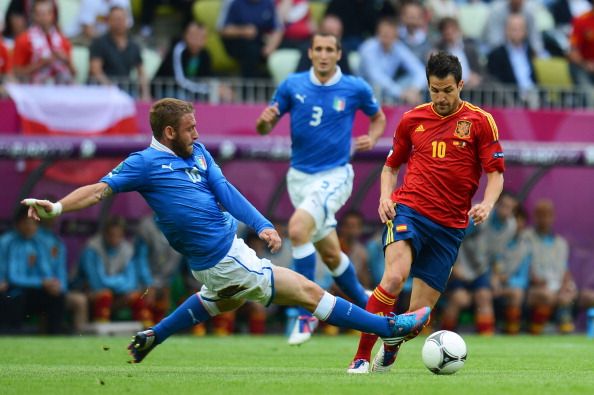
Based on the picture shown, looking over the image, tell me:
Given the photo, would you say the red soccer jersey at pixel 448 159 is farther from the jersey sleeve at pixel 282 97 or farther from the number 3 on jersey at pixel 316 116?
the jersey sleeve at pixel 282 97

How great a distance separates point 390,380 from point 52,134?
24.3ft

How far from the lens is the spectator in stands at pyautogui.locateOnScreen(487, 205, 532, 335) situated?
16.5 meters

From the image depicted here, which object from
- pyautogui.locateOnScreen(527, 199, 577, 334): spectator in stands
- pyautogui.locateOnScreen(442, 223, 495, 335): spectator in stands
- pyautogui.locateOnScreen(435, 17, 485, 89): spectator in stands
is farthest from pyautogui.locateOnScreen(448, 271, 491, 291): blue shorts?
pyautogui.locateOnScreen(435, 17, 485, 89): spectator in stands

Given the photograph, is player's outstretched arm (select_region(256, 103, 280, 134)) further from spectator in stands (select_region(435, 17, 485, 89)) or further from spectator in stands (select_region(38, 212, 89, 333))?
spectator in stands (select_region(435, 17, 485, 89))

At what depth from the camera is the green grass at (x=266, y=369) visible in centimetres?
783

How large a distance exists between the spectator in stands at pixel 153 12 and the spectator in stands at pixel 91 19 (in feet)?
1.80

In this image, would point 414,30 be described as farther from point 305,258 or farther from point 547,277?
point 305,258

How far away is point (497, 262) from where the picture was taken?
650 inches

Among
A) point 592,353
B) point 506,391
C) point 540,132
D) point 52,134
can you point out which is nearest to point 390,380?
point 506,391

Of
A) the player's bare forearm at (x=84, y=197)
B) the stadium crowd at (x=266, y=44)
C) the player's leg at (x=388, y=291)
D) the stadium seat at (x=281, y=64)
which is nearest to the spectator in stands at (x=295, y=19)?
the stadium crowd at (x=266, y=44)

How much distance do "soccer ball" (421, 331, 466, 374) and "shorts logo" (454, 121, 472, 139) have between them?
1367 millimetres

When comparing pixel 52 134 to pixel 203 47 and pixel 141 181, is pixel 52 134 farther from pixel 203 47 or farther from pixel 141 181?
pixel 141 181

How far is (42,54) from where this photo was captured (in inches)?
616

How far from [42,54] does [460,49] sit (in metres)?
5.76
